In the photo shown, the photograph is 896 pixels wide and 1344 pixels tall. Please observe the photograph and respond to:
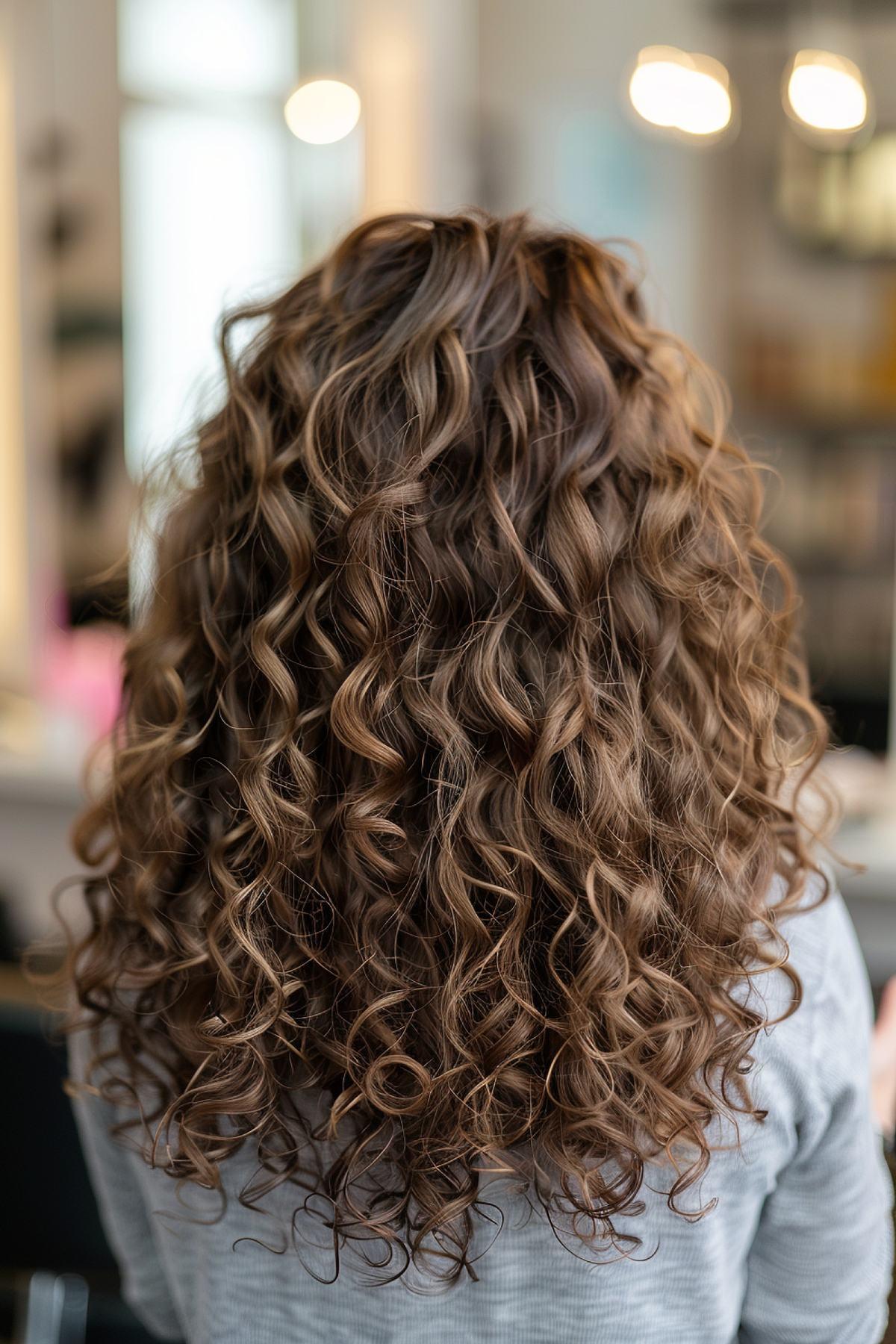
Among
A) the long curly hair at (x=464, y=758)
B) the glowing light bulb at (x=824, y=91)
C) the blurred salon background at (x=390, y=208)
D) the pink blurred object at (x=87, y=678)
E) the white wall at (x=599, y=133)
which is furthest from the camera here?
the white wall at (x=599, y=133)

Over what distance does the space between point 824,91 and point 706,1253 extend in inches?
75.1

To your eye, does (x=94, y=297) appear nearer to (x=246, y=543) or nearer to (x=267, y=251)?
(x=267, y=251)

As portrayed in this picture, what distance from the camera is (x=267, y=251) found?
3.12 m

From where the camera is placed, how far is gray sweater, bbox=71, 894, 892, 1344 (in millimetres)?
743

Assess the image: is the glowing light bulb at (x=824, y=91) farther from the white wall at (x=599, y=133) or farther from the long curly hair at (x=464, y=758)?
the white wall at (x=599, y=133)

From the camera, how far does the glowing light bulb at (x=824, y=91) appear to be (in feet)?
6.48

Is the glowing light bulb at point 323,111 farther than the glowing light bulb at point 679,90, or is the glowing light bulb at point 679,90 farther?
the glowing light bulb at point 323,111

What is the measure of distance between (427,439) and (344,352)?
0.08 metres

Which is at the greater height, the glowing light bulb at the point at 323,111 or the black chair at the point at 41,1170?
the glowing light bulb at the point at 323,111

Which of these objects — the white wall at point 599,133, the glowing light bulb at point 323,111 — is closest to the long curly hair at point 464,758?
the glowing light bulb at point 323,111

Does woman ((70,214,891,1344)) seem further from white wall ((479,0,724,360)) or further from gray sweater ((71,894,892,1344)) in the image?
white wall ((479,0,724,360))

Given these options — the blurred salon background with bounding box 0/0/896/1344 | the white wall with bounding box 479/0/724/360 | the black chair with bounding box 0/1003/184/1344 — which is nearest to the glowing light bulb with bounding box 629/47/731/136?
the blurred salon background with bounding box 0/0/896/1344

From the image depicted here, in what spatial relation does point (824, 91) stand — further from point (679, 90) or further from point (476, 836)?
point (476, 836)

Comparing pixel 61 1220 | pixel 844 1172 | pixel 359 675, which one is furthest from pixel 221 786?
pixel 61 1220
